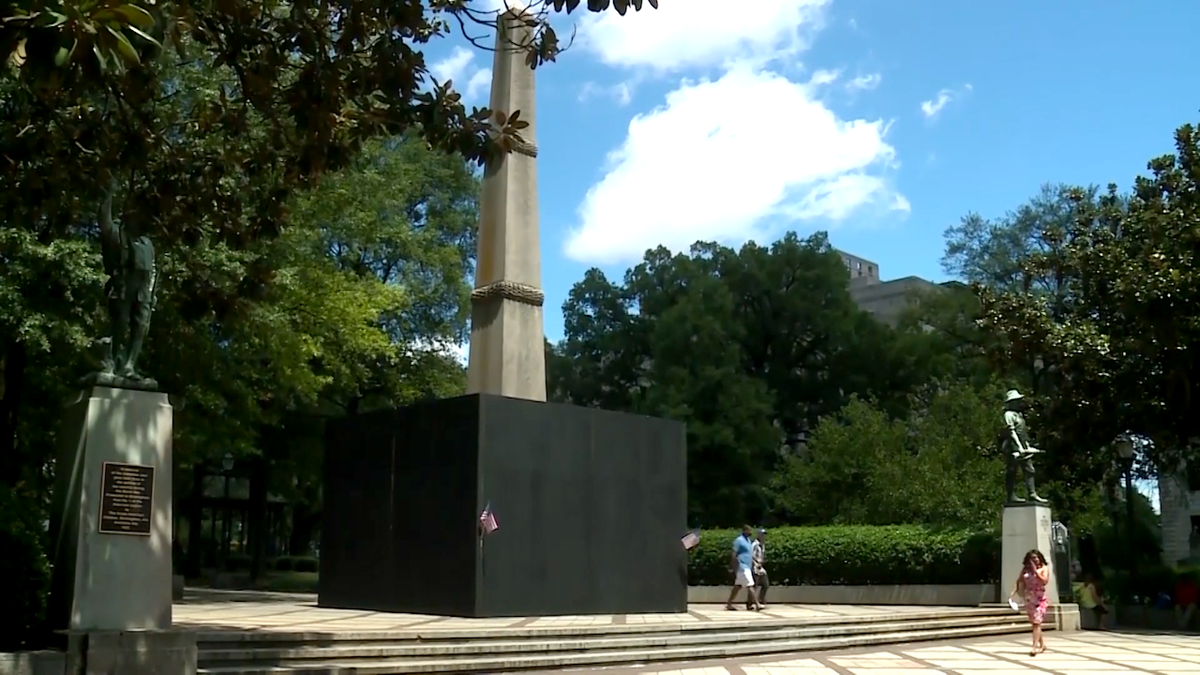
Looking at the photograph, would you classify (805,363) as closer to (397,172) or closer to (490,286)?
(397,172)

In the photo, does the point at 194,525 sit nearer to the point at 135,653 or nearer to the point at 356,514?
the point at 356,514

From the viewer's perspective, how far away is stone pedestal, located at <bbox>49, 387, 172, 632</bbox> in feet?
31.6

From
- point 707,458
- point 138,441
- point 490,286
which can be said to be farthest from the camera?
point 707,458

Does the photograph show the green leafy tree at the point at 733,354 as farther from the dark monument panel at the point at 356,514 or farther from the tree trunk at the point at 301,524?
the dark monument panel at the point at 356,514

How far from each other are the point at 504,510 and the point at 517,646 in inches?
164

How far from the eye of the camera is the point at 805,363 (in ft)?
168

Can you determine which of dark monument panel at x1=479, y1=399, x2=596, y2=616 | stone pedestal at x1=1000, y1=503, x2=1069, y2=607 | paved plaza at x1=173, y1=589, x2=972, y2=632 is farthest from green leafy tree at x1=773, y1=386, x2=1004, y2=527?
dark monument panel at x1=479, y1=399, x2=596, y2=616

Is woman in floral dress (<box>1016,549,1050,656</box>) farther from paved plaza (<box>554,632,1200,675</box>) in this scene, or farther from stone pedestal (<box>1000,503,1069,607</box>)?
stone pedestal (<box>1000,503,1069,607</box>)

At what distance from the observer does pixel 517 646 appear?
13.0m

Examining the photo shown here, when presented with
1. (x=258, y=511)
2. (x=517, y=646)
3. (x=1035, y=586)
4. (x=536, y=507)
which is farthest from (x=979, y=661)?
(x=258, y=511)

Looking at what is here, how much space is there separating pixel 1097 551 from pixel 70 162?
2959cm

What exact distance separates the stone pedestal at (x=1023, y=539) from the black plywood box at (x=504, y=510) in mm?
6554

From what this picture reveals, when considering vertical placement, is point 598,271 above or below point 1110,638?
above

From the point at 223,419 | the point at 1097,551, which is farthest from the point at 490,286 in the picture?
the point at 1097,551
